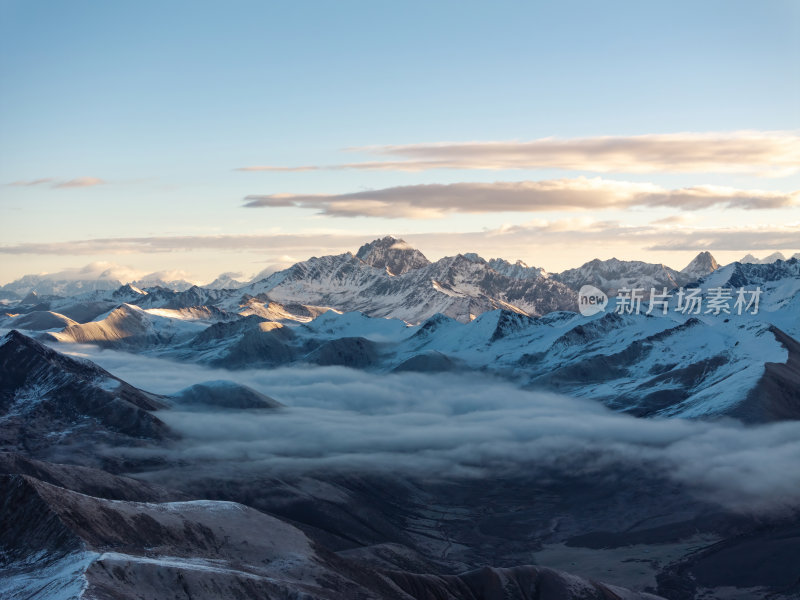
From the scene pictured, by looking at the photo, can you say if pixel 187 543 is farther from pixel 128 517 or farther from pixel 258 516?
pixel 258 516

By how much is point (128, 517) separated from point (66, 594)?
113 ft

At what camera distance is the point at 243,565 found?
15250cm

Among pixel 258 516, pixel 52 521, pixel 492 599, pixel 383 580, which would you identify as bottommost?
pixel 492 599

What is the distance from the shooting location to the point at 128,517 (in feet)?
508

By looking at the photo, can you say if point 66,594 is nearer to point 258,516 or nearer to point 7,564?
point 7,564

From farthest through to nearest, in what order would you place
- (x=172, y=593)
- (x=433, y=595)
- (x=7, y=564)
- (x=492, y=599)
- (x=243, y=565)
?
(x=492, y=599) → (x=433, y=595) → (x=243, y=565) → (x=7, y=564) → (x=172, y=593)

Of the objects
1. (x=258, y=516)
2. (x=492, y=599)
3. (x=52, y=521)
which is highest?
(x=52, y=521)

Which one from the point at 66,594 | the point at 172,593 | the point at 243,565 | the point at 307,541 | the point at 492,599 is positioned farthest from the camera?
the point at 492,599

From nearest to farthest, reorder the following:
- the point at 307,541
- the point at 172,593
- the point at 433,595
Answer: the point at 172,593 → the point at 307,541 → the point at 433,595

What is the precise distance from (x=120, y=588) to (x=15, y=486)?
39.9m

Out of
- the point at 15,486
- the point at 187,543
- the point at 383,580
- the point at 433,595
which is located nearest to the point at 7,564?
the point at 15,486

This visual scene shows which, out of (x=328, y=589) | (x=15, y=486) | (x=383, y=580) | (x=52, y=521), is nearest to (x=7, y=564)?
(x=52, y=521)

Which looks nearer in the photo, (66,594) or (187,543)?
(66,594)

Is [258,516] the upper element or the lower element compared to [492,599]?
upper
